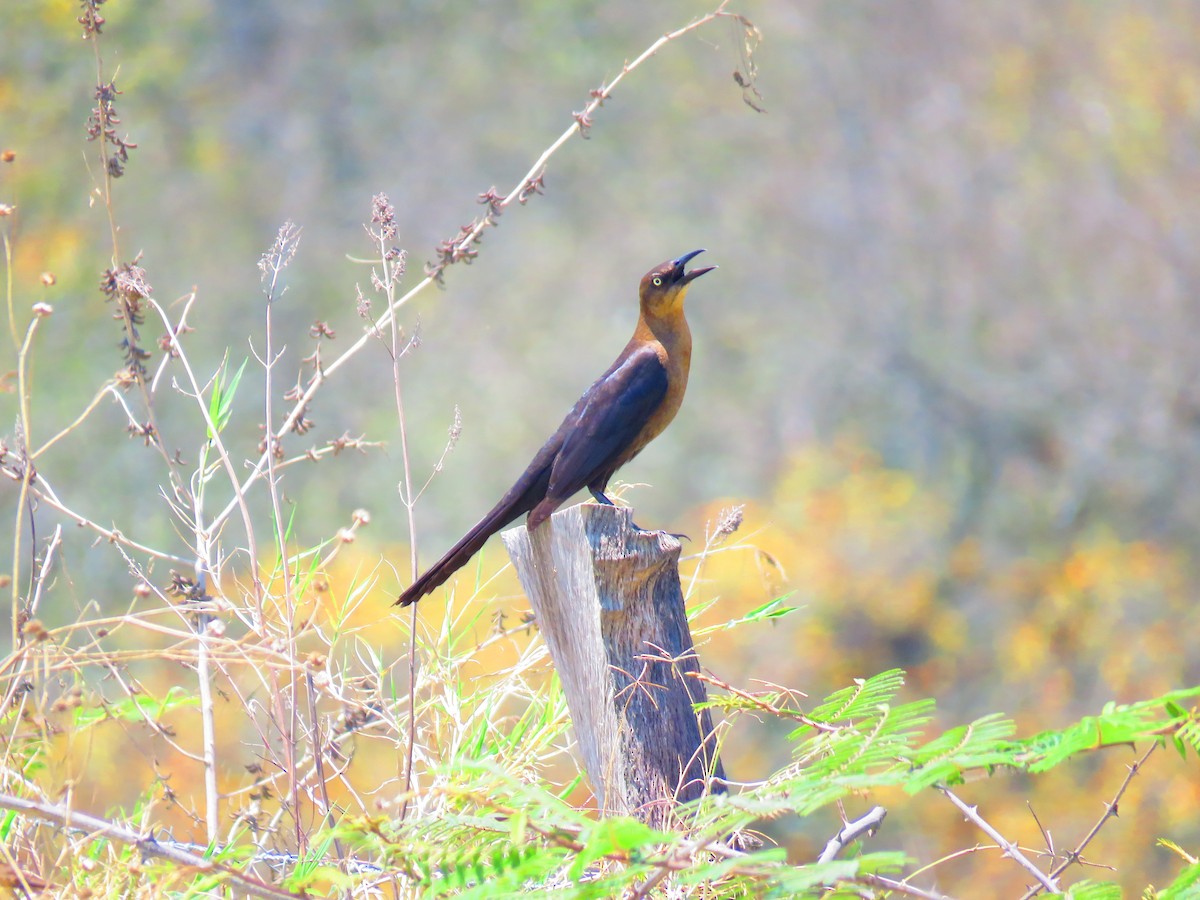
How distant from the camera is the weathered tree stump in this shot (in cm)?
228

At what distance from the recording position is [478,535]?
123 inches

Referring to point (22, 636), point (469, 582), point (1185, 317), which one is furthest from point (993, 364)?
point (22, 636)

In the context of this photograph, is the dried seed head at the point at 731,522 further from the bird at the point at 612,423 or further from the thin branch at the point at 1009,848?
the thin branch at the point at 1009,848

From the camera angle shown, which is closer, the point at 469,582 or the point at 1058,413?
the point at 469,582

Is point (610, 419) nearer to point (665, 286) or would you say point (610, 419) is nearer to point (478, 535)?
point (478, 535)

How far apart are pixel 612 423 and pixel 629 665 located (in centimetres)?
144

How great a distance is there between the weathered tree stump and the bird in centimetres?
43

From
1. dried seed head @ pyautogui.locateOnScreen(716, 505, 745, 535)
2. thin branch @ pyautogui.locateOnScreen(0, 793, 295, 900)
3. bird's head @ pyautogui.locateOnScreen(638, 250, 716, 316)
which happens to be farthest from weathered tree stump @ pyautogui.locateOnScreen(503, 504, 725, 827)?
bird's head @ pyautogui.locateOnScreen(638, 250, 716, 316)

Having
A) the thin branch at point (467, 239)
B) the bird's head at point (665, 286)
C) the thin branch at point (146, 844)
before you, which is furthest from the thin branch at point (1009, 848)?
the bird's head at point (665, 286)

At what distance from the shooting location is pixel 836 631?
12828 mm

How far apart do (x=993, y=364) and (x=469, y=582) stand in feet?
25.0

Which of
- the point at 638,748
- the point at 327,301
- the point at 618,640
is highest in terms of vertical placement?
the point at 327,301

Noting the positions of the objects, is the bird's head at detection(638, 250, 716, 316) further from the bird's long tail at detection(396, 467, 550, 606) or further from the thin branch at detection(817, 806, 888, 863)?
the thin branch at detection(817, 806, 888, 863)

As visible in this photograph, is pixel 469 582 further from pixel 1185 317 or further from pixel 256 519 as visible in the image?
pixel 1185 317
